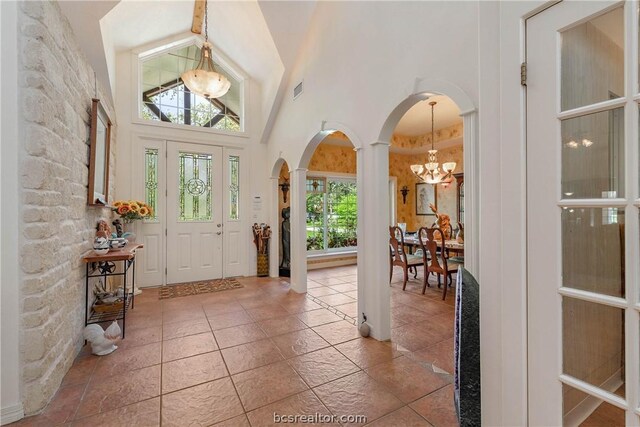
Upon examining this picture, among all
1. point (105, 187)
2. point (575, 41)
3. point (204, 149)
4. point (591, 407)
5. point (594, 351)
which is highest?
point (204, 149)

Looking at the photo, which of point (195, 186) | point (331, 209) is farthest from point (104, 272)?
point (331, 209)

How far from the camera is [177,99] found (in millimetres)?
5090

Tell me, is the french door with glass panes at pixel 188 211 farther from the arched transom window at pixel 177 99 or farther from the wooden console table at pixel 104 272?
the wooden console table at pixel 104 272

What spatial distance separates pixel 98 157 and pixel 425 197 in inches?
258

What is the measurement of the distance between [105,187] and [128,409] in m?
2.70

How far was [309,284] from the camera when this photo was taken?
498 centimetres

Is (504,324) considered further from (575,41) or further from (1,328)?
(1,328)

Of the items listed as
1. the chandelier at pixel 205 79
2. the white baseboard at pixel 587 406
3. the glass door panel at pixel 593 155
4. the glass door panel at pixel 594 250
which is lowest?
the white baseboard at pixel 587 406

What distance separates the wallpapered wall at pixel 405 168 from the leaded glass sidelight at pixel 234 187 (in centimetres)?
167

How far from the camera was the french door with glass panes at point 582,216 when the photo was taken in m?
0.99

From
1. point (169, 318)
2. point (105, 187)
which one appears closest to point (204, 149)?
point (105, 187)

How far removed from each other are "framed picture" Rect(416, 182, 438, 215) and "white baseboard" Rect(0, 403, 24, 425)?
7.06m

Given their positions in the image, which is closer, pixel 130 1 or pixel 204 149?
pixel 130 1

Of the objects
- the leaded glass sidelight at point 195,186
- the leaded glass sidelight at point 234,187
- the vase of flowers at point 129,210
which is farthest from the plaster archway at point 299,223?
the vase of flowers at point 129,210
